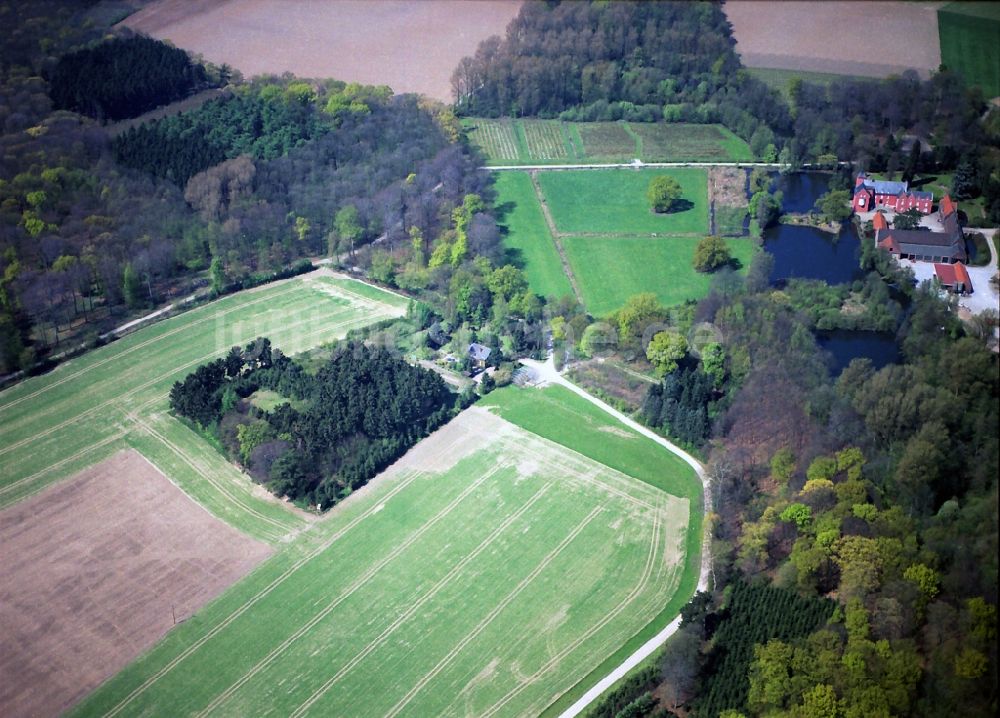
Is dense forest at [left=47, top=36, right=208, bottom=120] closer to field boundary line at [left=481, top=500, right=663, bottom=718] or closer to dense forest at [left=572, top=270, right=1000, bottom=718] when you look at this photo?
dense forest at [left=572, top=270, right=1000, bottom=718]

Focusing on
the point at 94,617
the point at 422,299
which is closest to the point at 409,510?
the point at 94,617

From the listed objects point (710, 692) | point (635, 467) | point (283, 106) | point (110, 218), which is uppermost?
point (283, 106)

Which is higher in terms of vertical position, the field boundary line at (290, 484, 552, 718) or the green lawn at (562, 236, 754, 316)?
the green lawn at (562, 236, 754, 316)

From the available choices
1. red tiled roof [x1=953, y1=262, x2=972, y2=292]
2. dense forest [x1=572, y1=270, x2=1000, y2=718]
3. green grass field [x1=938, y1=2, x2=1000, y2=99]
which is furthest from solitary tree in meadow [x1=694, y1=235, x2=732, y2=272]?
green grass field [x1=938, y1=2, x2=1000, y2=99]

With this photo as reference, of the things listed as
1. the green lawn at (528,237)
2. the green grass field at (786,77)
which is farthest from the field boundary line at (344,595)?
the green grass field at (786,77)

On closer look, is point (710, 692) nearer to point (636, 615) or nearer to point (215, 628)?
point (636, 615)

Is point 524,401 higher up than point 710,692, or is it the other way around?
point 524,401

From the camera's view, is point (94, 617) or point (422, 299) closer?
point (94, 617)
